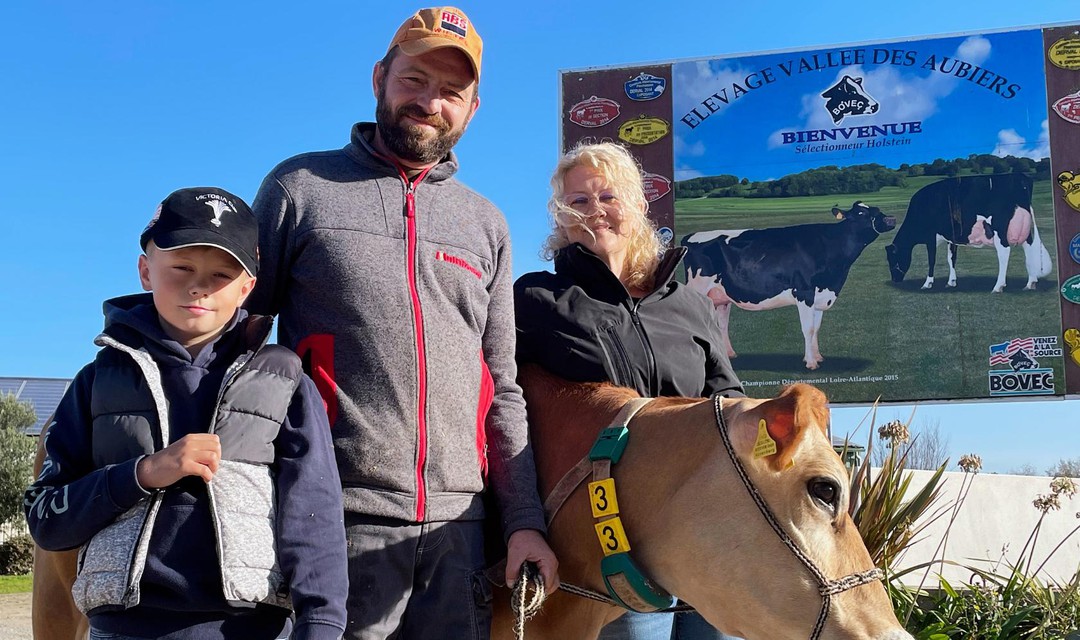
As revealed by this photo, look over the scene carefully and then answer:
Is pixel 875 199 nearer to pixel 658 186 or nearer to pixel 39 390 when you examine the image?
pixel 658 186

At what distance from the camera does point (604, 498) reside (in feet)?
7.57

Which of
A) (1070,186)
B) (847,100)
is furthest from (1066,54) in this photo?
(847,100)

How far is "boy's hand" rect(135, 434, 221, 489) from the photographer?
1.70 meters

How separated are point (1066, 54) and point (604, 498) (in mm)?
9560

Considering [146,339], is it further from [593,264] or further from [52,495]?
[593,264]

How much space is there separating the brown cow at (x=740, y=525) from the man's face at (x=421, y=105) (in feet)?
2.91

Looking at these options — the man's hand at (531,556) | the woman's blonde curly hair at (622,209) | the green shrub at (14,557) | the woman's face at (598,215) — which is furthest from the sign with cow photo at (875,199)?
the green shrub at (14,557)

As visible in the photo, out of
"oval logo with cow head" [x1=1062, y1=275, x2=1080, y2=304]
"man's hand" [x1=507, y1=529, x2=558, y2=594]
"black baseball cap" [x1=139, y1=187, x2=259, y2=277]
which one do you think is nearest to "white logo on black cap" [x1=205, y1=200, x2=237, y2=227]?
"black baseball cap" [x1=139, y1=187, x2=259, y2=277]

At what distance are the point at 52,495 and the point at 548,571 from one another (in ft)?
3.59

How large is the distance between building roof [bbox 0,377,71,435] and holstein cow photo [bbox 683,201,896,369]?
22507 mm

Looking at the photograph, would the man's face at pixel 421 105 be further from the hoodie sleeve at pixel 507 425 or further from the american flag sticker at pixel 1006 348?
the american flag sticker at pixel 1006 348

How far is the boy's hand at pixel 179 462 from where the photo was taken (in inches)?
66.9

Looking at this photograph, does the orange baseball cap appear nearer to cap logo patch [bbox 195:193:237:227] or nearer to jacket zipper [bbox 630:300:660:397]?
cap logo patch [bbox 195:193:237:227]

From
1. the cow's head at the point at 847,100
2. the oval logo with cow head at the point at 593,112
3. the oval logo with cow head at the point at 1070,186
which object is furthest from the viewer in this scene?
the cow's head at the point at 847,100
